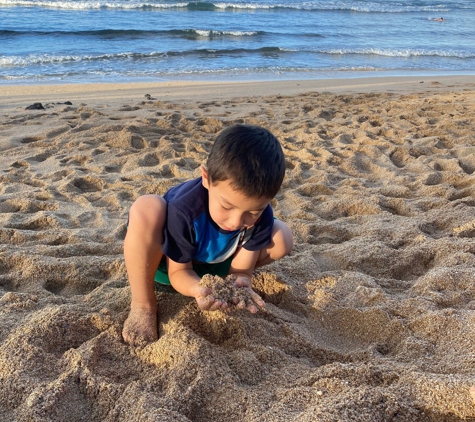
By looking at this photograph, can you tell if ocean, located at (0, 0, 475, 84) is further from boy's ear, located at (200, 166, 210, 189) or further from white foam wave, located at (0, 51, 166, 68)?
Result: boy's ear, located at (200, 166, 210, 189)

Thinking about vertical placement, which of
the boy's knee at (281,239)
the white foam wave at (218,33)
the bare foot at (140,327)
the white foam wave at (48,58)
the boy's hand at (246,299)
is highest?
the boy's knee at (281,239)

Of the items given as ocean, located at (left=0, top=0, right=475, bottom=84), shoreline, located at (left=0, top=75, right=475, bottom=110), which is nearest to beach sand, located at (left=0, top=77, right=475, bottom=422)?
shoreline, located at (left=0, top=75, right=475, bottom=110)

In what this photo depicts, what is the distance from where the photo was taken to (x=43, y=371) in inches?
68.0

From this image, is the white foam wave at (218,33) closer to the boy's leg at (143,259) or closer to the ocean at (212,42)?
the ocean at (212,42)

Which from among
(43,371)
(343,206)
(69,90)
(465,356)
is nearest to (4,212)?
(43,371)

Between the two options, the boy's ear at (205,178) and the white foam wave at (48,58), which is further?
the white foam wave at (48,58)

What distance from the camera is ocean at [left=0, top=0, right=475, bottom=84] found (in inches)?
359

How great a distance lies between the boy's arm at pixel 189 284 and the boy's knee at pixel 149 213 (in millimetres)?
221

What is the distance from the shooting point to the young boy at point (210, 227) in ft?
5.82

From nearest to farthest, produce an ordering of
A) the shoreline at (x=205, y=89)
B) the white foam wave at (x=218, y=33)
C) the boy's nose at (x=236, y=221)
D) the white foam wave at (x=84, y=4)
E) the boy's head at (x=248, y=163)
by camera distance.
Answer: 1. the boy's head at (x=248, y=163)
2. the boy's nose at (x=236, y=221)
3. the shoreline at (x=205, y=89)
4. the white foam wave at (x=218, y=33)
5. the white foam wave at (x=84, y=4)

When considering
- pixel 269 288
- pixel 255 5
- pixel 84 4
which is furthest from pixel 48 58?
A: pixel 255 5

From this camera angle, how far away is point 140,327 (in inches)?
77.4

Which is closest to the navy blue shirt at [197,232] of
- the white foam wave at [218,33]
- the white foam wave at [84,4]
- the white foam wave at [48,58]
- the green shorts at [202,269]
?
the green shorts at [202,269]

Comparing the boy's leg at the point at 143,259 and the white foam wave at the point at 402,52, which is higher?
the boy's leg at the point at 143,259
